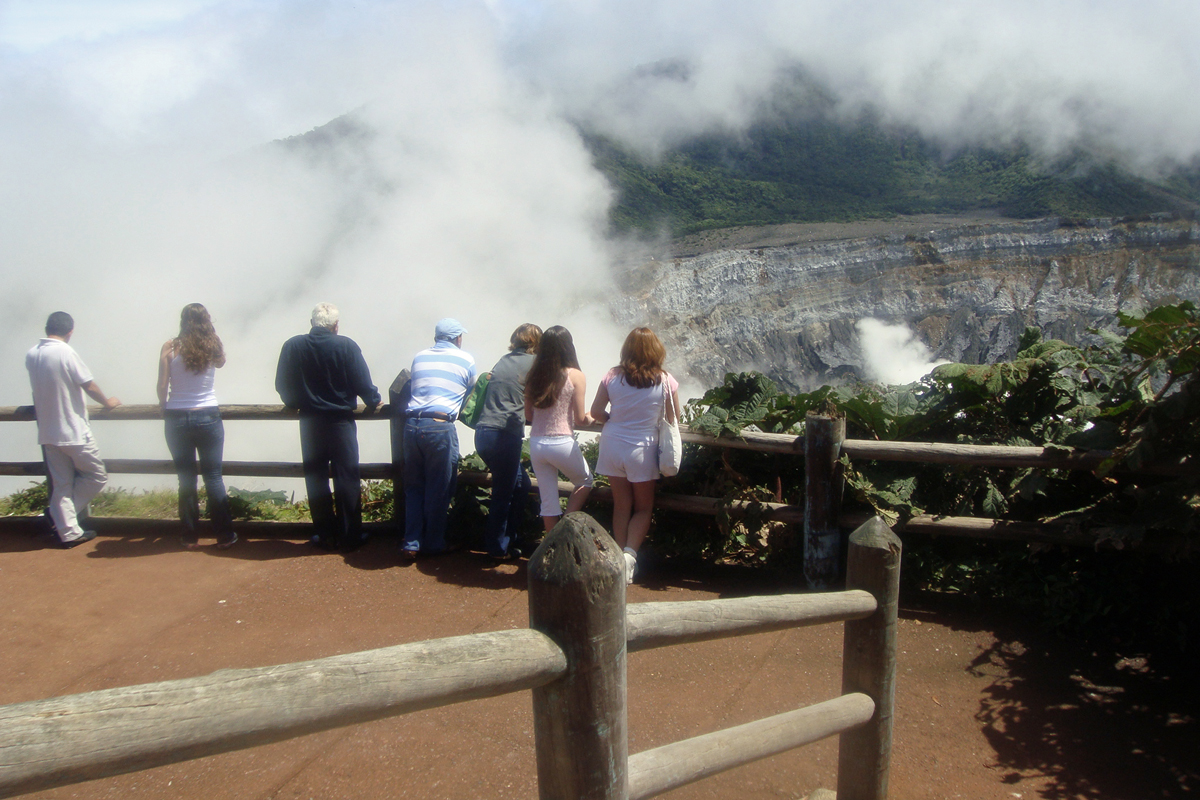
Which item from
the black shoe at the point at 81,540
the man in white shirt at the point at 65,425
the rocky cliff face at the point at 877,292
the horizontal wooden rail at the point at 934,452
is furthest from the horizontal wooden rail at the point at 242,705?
the rocky cliff face at the point at 877,292

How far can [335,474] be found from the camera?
5891 millimetres

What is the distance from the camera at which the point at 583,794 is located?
1.79 meters

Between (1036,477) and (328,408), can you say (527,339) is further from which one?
(1036,477)

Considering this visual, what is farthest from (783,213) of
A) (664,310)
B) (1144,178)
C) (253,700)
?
(253,700)

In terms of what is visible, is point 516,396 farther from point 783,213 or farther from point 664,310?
point 783,213

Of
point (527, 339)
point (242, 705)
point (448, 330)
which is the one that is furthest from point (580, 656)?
point (448, 330)

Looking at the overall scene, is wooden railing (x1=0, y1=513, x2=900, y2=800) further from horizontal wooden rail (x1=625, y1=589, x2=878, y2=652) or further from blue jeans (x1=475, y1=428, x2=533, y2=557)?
blue jeans (x1=475, y1=428, x2=533, y2=557)

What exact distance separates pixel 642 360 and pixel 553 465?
912mm

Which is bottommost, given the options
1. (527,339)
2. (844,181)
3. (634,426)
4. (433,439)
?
(433,439)

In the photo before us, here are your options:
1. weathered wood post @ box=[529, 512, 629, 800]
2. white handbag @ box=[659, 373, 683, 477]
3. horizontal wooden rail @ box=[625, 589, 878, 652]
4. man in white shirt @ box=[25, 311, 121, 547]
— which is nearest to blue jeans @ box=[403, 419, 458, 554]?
white handbag @ box=[659, 373, 683, 477]

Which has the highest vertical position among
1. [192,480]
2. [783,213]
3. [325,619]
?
[783,213]

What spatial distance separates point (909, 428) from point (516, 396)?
255cm

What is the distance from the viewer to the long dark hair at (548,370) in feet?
17.0

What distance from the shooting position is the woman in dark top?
18.0ft
